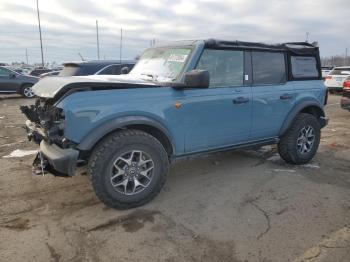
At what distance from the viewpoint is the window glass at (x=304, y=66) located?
594 cm

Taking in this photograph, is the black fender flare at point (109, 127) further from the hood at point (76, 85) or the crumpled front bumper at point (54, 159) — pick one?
the hood at point (76, 85)

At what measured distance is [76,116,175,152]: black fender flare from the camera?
3.91 metres

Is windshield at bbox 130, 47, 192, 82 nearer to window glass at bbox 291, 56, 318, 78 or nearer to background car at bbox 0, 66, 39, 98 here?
window glass at bbox 291, 56, 318, 78

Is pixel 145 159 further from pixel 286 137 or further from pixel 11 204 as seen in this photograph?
pixel 286 137

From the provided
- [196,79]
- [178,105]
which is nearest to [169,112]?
[178,105]

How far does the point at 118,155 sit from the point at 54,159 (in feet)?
2.16

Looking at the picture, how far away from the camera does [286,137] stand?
19.5 ft

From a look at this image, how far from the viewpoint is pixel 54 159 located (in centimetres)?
384

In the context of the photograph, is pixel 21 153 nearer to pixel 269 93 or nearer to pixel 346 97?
pixel 269 93

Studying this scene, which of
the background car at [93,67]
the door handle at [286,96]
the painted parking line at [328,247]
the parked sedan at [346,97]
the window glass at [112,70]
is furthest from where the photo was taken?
the window glass at [112,70]

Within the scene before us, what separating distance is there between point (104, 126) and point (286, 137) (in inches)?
124

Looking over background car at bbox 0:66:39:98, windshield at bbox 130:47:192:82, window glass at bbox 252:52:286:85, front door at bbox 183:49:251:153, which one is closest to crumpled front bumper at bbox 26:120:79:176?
front door at bbox 183:49:251:153

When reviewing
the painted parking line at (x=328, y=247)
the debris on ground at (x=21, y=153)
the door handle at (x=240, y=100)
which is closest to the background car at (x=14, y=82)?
the debris on ground at (x=21, y=153)

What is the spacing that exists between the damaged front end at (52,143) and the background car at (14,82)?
13.6 metres
